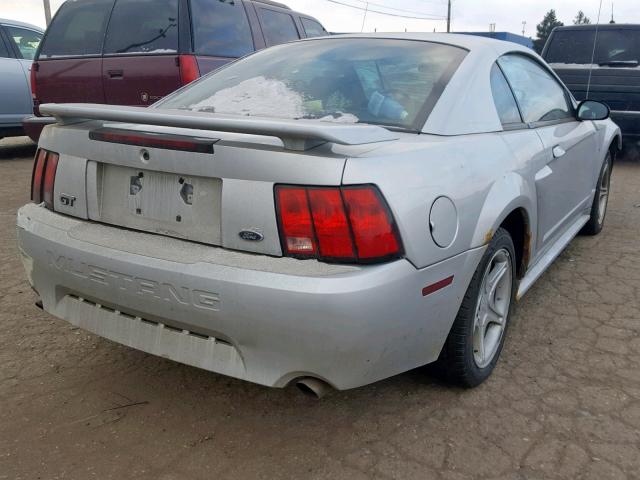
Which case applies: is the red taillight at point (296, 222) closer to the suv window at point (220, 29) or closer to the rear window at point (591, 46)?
the suv window at point (220, 29)

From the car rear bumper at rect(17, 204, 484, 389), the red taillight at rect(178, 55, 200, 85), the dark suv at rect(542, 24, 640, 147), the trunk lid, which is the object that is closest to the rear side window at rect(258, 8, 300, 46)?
the red taillight at rect(178, 55, 200, 85)

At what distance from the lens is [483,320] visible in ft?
8.39

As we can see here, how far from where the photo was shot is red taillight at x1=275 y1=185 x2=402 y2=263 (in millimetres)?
1858

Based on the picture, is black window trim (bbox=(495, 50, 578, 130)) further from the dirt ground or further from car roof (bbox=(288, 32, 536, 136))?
the dirt ground

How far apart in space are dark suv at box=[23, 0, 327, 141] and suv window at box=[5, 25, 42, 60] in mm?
2486

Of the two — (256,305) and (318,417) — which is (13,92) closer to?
(318,417)

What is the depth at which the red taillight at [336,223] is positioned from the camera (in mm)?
1858

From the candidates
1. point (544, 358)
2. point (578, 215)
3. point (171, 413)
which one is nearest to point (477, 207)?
point (544, 358)

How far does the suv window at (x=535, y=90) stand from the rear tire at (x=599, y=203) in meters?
0.98

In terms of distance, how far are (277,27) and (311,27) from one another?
1.09 metres

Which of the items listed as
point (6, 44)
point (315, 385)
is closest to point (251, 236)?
point (315, 385)

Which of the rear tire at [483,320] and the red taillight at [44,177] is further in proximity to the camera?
the red taillight at [44,177]

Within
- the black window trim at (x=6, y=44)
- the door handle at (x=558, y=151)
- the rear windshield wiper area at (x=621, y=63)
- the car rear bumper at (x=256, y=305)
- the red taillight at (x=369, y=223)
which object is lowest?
the car rear bumper at (x=256, y=305)

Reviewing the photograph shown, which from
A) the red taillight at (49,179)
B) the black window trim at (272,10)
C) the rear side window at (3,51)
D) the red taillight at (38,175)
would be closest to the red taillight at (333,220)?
the red taillight at (49,179)
